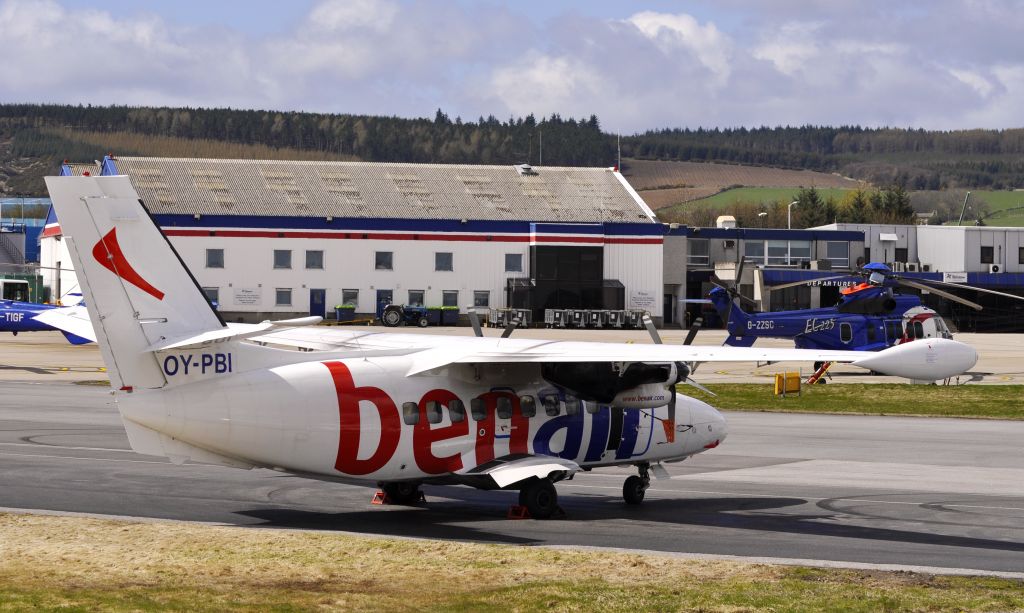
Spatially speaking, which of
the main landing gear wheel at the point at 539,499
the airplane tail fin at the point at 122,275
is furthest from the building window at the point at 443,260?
the airplane tail fin at the point at 122,275

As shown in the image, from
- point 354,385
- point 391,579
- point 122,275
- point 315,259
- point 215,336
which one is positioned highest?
Result: point 315,259

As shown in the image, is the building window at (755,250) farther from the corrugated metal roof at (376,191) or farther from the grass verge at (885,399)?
the grass verge at (885,399)

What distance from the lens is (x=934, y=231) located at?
344 ft

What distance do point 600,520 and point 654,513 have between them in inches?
57.0

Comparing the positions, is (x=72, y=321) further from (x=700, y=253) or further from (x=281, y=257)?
(x=700, y=253)

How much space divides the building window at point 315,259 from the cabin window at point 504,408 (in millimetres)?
70736

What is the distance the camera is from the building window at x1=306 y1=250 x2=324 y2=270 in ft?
297

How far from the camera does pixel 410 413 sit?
20438 millimetres

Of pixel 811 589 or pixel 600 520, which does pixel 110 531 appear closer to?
pixel 600 520

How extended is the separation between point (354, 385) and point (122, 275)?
408cm

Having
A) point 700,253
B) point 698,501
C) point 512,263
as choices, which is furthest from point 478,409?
point 700,253

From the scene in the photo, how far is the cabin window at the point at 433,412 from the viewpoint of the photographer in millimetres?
20656

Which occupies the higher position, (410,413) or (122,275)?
(122,275)

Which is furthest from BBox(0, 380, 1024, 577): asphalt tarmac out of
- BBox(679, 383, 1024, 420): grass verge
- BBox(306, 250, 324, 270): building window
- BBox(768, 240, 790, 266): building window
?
BBox(768, 240, 790, 266): building window
